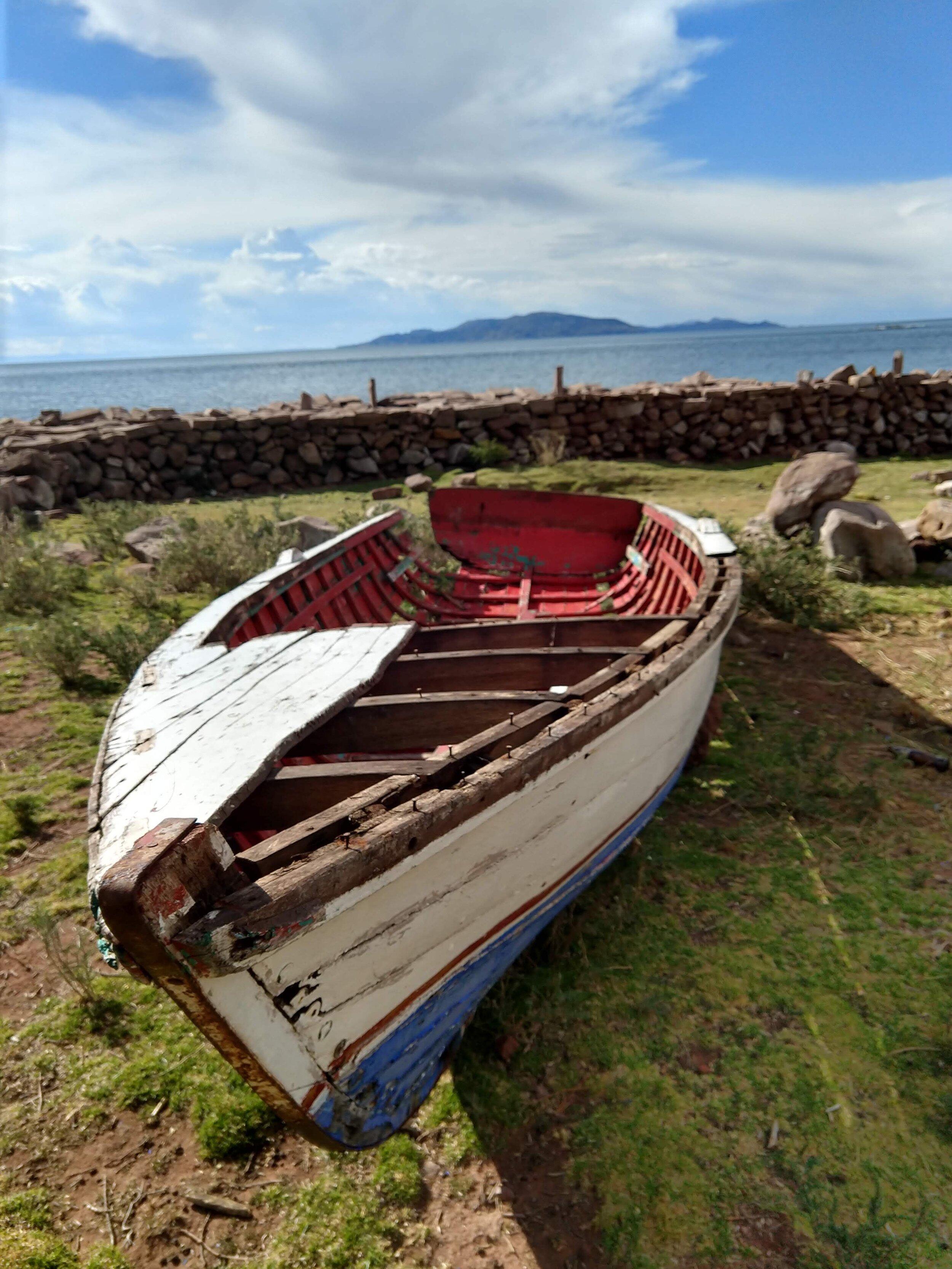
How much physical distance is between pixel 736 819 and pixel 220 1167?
114 inches

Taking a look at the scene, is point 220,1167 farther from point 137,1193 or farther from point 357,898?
point 357,898

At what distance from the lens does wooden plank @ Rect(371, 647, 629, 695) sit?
3.33m

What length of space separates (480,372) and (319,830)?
88959mm

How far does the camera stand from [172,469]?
1418cm

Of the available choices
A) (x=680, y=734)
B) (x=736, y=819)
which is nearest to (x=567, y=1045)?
(x=680, y=734)

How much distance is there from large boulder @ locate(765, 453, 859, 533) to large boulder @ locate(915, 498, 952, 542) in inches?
34.1

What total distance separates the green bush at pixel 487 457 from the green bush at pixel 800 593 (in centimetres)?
781

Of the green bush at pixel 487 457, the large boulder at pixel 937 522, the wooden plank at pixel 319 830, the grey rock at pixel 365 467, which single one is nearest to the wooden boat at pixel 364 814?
the wooden plank at pixel 319 830

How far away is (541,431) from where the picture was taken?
47.1 feet

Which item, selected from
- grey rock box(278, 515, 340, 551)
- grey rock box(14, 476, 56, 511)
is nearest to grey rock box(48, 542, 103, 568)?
grey rock box(278, 515, 340, 551)

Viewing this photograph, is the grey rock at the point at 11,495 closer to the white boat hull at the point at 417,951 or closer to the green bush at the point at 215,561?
the green bush at the point at 215,561

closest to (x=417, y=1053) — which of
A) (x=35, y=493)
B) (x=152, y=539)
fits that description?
(x=152, y=539)

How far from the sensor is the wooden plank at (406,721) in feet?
9.03

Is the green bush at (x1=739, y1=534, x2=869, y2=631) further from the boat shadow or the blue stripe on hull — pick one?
the blue stripe on hull
